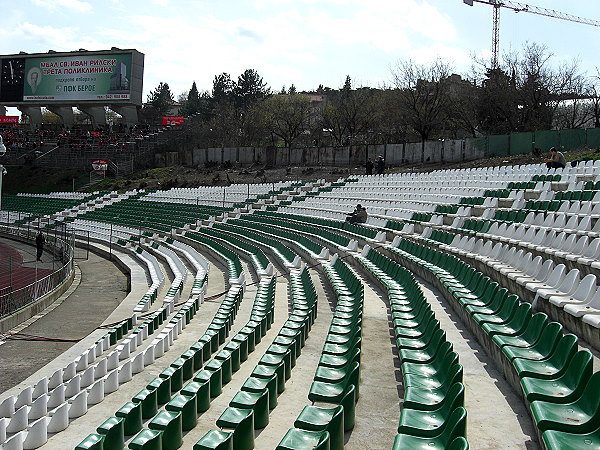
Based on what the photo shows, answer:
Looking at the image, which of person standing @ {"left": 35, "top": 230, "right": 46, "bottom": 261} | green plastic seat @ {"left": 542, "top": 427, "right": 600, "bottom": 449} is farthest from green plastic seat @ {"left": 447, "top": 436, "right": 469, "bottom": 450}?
person standing @ {"left": 35, "top": 230, "right": 46, "bottom": 261}

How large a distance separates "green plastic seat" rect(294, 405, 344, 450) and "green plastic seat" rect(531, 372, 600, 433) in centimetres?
133

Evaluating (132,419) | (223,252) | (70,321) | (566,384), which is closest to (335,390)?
(132,419)

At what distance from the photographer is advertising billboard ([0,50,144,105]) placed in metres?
49.0

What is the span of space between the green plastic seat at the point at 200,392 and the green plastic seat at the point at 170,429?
77 cm

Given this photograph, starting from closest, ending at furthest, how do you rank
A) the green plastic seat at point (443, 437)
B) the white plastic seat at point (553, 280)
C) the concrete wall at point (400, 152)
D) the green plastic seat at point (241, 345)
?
the green plastic seat at point (443, 437)
the white plastic seat at point (553, 280)
the green plastic seat at point (241, 345)
the concrete wall at point (400, 152)

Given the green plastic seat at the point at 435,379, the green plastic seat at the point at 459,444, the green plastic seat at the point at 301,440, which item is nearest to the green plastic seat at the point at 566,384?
the green plastic seat at the point at 435,379

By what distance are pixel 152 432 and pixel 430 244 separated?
10280 mm

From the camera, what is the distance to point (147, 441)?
16.1ft

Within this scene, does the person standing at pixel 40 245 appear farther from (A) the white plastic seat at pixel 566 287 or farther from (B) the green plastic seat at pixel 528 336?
(B) the green plastic seat at pixel 528 336

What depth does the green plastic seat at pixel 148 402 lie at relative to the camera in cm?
628

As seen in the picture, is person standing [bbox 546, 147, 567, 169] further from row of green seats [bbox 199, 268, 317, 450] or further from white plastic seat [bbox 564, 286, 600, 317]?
white plastic seat [bbox 564, 286, 600, 317]

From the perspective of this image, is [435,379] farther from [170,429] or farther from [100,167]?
[100,167]

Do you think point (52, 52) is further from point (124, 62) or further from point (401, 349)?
point (401, 349)

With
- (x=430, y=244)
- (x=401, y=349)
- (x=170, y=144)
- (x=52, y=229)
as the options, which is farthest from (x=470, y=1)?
(x=401, y=349)
